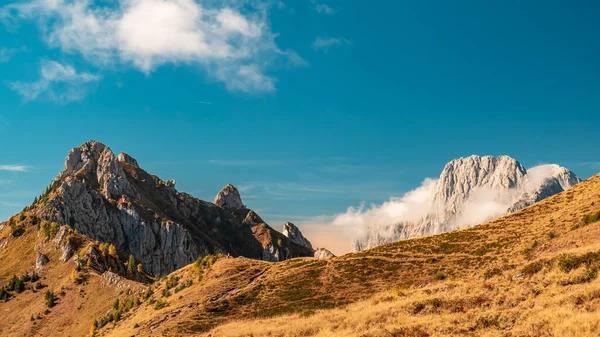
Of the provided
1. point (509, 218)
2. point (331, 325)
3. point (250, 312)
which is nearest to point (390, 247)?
point (509, 218)

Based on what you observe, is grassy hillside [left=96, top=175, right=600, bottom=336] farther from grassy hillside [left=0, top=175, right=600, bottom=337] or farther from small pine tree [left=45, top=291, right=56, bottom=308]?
small pine tree [left=45, top=291, right=56, bottom=308]

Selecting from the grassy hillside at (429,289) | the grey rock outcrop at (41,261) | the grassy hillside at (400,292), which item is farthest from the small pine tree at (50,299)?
the grassy hillside at (429,289)

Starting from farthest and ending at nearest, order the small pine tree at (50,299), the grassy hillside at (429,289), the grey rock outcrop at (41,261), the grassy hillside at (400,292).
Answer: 1. the grey rock outcrop at (41,261)
2. the small pine tree at (50,299)
3. the grassy hillside at (400,292)
4. the grassy hillside at (429,289)

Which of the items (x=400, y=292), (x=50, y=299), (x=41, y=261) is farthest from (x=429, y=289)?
(x=41, y=261)

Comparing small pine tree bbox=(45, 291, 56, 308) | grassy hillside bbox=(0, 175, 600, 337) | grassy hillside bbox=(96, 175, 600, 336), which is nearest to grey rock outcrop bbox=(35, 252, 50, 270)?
small pine tree bbox=(45, 291, 56, 308)

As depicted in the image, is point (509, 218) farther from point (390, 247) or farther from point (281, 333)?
point (281, 333)

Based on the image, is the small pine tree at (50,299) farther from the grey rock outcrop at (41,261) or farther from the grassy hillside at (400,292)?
the grey rock outcrop at (41,261)

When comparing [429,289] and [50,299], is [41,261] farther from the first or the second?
[429,289]

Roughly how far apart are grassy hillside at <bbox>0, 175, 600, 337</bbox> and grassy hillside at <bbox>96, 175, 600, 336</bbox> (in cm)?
18

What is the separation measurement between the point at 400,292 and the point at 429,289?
14.5 ft

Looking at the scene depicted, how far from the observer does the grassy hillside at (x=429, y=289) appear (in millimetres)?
32562

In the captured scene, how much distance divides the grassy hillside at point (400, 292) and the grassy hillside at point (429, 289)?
7.1 inches

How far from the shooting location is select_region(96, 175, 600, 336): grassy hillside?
3256cm

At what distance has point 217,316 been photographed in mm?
73688
